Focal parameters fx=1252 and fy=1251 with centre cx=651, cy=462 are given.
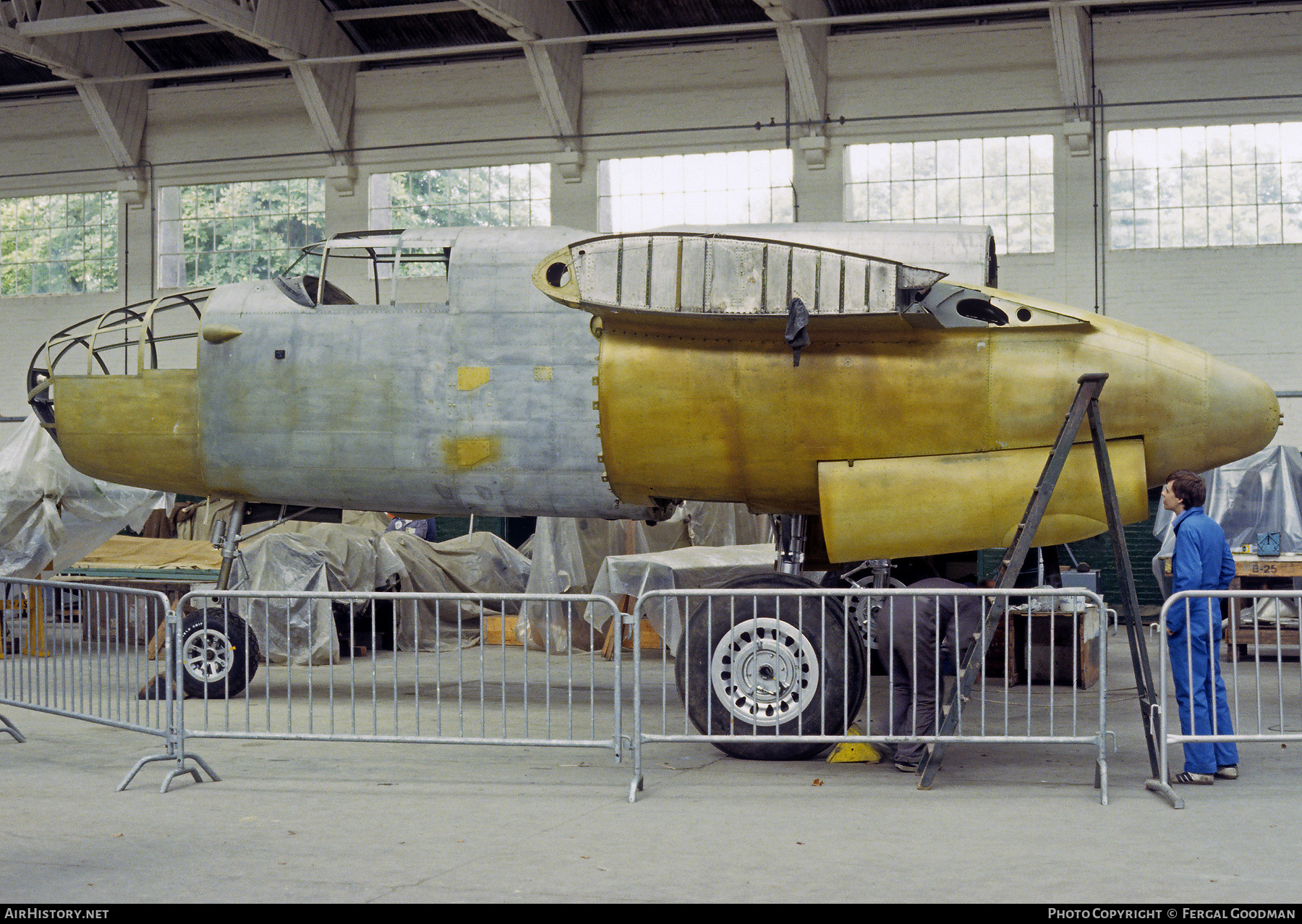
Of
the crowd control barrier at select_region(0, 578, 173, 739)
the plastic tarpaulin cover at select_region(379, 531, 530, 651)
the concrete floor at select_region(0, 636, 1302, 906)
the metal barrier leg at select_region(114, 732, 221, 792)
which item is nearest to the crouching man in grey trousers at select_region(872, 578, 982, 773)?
the concrete floor at select_region(0, 636, 1302, 906)

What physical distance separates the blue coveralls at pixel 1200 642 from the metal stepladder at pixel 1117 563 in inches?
7.8

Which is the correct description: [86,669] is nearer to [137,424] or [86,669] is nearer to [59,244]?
[137,424]

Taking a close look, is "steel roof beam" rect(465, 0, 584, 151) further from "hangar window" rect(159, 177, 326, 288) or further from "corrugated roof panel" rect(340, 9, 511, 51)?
"hangar window" rect(159, 177, 326, 288)

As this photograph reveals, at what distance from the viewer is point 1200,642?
24.1 ft

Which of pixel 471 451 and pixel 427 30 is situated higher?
pixel 427 30

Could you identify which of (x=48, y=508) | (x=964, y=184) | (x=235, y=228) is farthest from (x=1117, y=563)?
(x=235, y=228)

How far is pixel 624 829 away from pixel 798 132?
16.4m

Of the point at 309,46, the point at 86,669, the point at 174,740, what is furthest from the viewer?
the point at 309,46

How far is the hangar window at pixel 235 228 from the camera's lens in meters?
22.9

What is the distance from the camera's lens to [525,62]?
21625 mm

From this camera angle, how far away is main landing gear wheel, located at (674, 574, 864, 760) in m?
8.12

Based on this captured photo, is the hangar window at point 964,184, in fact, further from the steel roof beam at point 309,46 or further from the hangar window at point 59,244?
the hangar window at point 59,244

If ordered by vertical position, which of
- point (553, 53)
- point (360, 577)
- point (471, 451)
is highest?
point (553, 53)

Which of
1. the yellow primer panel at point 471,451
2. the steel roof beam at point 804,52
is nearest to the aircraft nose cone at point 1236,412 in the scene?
the yellow primer panel at point 471,451
